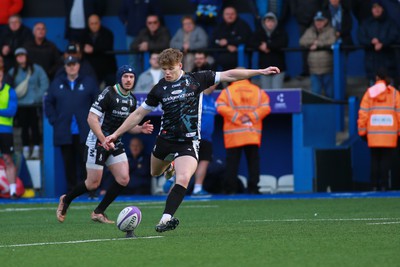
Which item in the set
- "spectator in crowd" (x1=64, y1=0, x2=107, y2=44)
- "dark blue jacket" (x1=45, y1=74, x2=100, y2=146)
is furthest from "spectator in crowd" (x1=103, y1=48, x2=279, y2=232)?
"spectator in crowd" (x1=64, y1=0, x2=107, y2=44)

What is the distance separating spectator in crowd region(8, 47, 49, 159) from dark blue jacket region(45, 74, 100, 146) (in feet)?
3.99

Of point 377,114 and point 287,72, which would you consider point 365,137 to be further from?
point 287,72

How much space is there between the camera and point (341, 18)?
2142 cm

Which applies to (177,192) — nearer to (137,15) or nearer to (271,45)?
(271,45)

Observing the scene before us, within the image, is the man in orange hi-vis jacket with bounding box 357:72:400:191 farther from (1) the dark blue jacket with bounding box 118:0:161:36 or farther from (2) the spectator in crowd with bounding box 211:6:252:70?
(1) the dark blue jacket with bounding box 118:0:161:36

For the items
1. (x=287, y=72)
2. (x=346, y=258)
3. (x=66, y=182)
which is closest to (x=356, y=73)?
(x=287, y=72)

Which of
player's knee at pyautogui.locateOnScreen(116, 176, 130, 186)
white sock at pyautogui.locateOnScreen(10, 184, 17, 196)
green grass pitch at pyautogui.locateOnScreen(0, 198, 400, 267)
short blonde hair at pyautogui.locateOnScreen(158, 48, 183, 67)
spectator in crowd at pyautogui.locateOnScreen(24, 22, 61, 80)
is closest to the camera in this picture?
green grass pitch at pyautogui.locateOnScreen(0, 198, 400, 267)

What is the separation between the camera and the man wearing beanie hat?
14.0 m

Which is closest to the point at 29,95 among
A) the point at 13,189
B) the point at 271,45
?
the point at 13,189

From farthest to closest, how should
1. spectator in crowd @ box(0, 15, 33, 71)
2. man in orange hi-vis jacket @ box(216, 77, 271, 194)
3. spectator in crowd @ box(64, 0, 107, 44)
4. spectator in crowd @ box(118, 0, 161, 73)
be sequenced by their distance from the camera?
spectator in crowd @ box(64, 0, 107, 44) < spectator in crowd @ box(118, 0, 161, 73) < spectator in crowd @ box(0, 15, 33, 71) < man in orange hi-vis jacket @ box(216, 77, 271, 194)

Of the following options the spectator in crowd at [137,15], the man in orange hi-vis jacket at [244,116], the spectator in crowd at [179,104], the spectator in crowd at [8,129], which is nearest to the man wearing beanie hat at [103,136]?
the spectator in crowd at [179,104]

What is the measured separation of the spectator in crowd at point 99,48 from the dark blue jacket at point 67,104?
6.89 feet

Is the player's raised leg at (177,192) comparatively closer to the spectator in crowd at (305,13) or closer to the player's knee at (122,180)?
the player's knee at (122,180)

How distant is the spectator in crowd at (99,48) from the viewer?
72.6 feet
